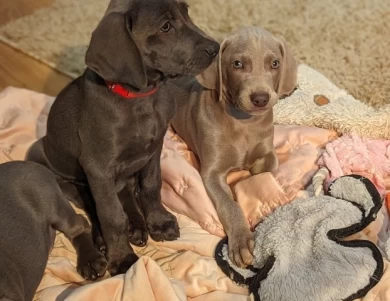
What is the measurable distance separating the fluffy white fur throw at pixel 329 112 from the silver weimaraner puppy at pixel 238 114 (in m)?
0.49

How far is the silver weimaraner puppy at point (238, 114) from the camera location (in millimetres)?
3271

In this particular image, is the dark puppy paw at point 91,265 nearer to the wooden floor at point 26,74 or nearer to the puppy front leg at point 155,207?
the puppy front leg at point 155,207

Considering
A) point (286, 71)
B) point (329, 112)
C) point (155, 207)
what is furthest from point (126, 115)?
point (329, 112)

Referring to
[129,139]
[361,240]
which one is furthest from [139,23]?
[361,240]

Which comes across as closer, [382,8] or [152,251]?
[152,251]

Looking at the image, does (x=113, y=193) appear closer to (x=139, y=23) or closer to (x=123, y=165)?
(x=123, y=165)

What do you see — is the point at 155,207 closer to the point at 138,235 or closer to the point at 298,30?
the point at 138,235

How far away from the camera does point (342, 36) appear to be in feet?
17.2

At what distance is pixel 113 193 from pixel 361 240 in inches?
49.3

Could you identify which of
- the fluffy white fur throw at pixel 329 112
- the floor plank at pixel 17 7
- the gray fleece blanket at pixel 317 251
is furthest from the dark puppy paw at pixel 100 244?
the floor plank at pixel 17 7

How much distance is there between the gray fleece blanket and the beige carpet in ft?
5.82

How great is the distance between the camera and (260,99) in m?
3.22

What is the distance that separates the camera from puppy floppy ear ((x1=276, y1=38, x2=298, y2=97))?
3.46 metres

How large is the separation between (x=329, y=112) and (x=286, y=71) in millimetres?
657
